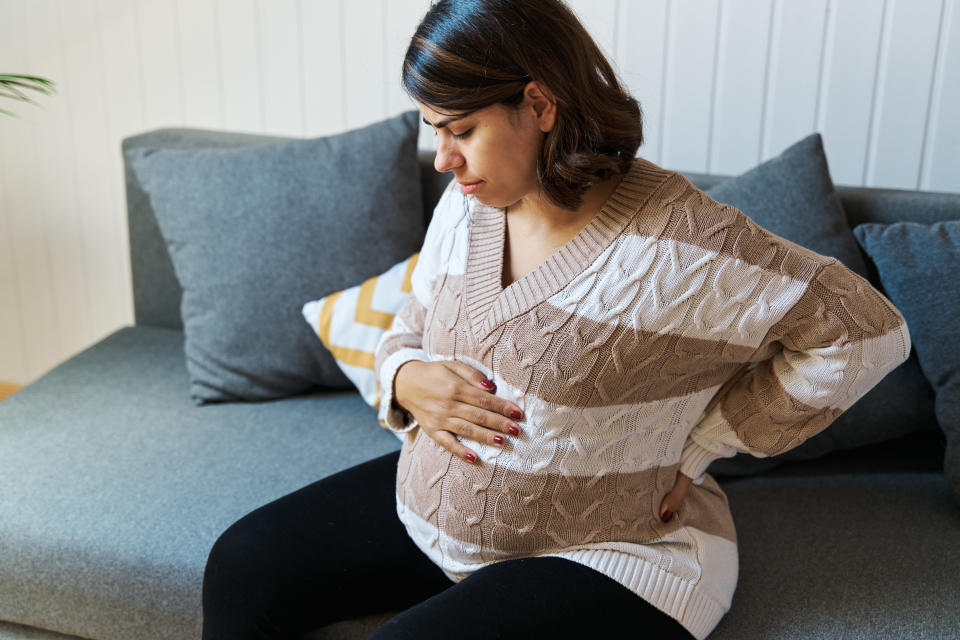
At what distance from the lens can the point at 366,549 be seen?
51.0 inches

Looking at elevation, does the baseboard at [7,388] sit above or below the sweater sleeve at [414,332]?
below

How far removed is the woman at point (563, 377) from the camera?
1.09m

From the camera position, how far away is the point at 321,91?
2.22 meters

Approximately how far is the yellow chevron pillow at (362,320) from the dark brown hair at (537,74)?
68cm

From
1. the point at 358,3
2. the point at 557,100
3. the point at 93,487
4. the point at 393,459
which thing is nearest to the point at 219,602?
the point at 393,459

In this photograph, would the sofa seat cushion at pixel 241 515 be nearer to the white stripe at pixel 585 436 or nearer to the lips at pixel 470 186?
the white stripe at pixel 585 436

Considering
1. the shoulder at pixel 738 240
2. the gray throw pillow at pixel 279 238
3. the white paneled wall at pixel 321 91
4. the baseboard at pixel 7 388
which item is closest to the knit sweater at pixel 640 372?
the shoulder at pixel 738 240

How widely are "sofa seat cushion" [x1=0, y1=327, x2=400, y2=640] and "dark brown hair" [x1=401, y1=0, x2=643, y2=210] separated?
0.77m

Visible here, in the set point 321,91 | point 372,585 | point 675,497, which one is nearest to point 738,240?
point 675,497

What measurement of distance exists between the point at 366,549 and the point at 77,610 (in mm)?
530

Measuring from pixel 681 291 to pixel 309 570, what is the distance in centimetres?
62

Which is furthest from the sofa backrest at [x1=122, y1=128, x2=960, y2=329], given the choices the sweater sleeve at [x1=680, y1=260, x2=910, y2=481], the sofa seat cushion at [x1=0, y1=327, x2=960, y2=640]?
the sweater sleeve at [x1=680, y1=260, x2=910, y2=481]

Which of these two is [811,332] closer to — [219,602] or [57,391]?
[219,602]

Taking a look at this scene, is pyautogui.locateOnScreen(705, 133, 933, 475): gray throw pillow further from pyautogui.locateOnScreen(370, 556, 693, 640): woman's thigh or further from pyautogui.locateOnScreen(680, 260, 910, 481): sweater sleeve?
pyautogui.locateOnScreen(370, 556, 693, 640): woman's thigh
